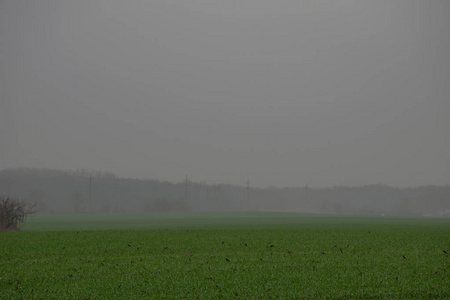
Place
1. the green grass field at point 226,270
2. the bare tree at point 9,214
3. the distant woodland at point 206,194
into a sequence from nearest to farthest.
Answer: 1. the green grass field at point 226,270
2. the bare tree at point 9,214
3. the distant woodland at point 206,194

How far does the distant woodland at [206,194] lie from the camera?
137875mm

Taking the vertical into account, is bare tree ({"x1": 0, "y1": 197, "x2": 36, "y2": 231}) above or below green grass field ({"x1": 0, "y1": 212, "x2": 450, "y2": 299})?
above

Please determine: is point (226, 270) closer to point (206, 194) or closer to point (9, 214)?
point (9, 214)

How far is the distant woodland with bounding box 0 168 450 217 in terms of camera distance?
137875 millimetres

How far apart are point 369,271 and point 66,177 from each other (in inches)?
5783

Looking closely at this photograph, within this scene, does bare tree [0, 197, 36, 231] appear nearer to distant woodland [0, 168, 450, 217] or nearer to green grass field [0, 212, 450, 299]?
green grass field [0, 212, 450, 299]

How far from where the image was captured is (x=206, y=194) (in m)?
155

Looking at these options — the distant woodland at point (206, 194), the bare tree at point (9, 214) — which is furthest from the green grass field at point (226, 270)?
the distant woodland at point (206, 194)

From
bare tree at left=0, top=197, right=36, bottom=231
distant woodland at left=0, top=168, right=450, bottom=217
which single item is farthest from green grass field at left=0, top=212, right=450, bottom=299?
distant woodland at left=0, top=168, right=450, bottom=217

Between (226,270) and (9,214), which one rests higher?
(9,214)

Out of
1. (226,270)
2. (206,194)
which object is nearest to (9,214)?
(226,270)

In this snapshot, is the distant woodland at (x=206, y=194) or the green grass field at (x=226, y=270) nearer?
the green grass field at (x=226, y=270)

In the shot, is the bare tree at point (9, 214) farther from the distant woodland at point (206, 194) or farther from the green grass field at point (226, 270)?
the distant woodland at point (206, 194)

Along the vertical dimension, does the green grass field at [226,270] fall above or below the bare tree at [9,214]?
below
